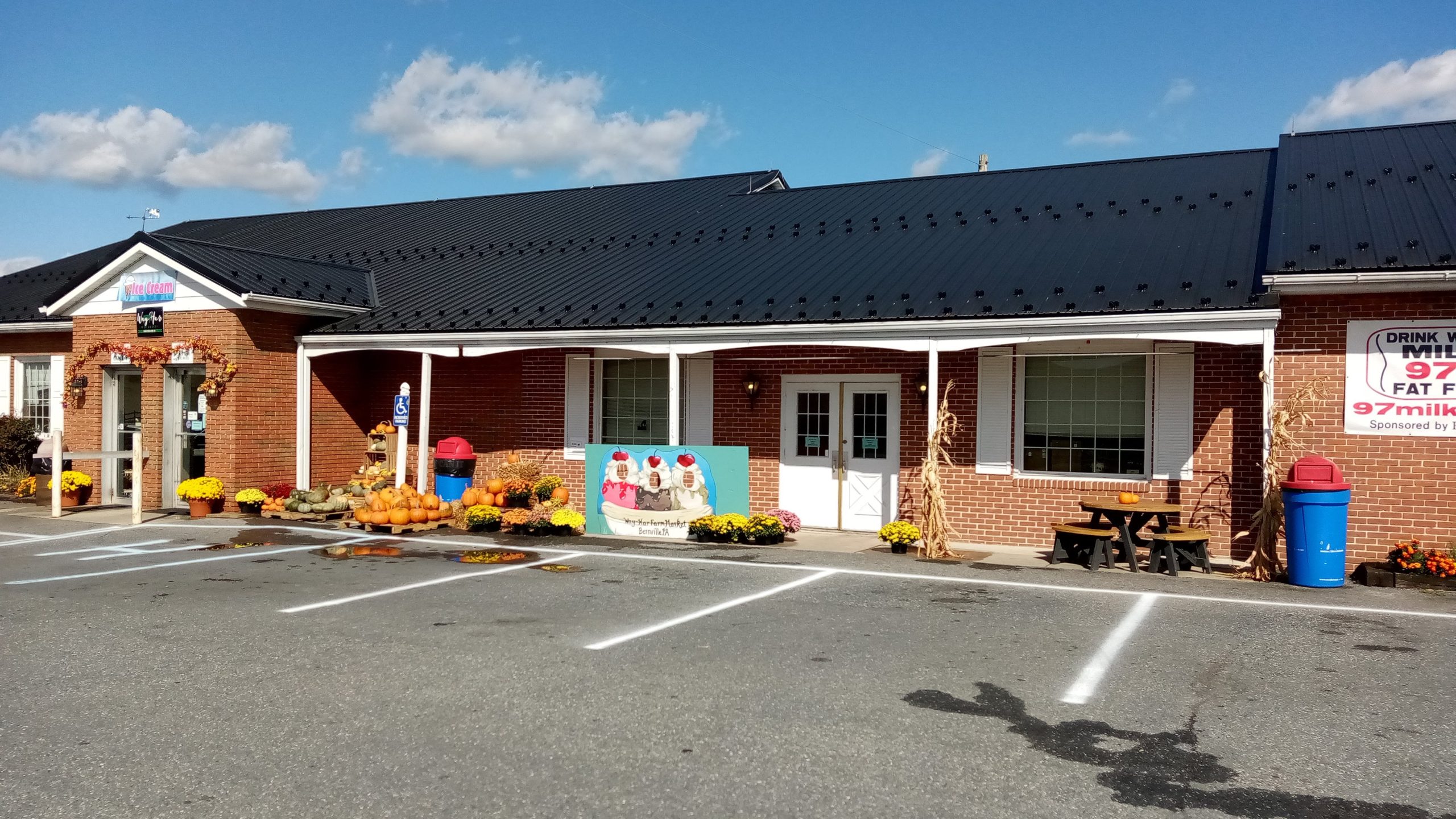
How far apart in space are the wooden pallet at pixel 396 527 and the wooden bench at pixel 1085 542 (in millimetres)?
7993

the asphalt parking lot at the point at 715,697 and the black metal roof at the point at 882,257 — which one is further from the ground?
the black metal roof at the point at 882,257

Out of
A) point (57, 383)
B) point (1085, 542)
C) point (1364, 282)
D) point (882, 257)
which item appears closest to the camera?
point (1364, 282)

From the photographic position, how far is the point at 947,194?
1694cm

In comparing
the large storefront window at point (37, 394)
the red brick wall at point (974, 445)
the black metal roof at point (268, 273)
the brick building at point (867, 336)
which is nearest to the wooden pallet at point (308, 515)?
the brick building at point (867, 336)

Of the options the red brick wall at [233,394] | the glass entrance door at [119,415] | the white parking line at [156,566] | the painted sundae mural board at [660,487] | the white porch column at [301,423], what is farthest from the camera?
the glass entrance door at [119,415]

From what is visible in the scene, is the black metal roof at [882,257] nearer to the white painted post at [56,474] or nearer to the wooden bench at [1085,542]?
the wooden bench at [1085,542]

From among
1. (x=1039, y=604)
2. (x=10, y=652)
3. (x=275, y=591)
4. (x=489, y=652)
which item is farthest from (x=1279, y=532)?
(x=10, y=652)

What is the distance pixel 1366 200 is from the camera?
12641 mm

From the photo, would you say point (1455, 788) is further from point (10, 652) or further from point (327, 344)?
point (327, 344)

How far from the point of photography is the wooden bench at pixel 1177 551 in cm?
1117

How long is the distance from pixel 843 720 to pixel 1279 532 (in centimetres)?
743

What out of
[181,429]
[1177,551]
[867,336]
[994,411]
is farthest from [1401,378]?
[181,429]

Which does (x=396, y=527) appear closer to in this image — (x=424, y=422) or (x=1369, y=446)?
(x=424, y=422)

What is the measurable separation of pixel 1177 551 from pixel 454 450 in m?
9.60
